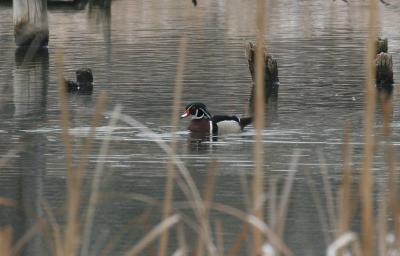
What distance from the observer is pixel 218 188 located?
14469 millimetres

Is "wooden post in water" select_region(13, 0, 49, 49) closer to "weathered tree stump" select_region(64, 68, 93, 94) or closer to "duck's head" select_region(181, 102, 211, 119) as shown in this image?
"weathered tree stump" select_region(64, 68, 93, 94)

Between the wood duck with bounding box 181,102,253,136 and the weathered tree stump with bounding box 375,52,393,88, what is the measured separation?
6.68 m

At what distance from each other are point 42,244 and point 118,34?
101 ft

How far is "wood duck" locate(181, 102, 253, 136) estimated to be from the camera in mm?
19328

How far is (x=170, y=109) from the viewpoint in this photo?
22.2m

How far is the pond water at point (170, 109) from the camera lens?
1292cm

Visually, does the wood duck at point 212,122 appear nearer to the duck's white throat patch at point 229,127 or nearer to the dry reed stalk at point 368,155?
the duck's white throat patch at point 229,127

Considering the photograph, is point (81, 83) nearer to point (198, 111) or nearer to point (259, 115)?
point (198, 111)

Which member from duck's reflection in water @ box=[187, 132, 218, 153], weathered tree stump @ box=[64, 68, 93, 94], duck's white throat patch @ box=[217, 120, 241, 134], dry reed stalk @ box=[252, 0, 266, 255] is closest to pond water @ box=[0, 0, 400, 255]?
duck's reflection in water @ box=[187, 132, 218, 153]

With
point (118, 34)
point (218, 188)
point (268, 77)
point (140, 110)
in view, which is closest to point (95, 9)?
point (118, 34)

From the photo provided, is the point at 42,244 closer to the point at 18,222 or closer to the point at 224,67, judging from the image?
the point at 18,222

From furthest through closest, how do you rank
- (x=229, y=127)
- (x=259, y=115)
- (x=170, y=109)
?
1. (x=170, y=109)
2. (x=229, y=127)
3. (x=259, y=115)

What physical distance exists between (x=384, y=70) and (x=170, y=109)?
19.4ft

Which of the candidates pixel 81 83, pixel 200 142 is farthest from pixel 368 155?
pixel 81 83
